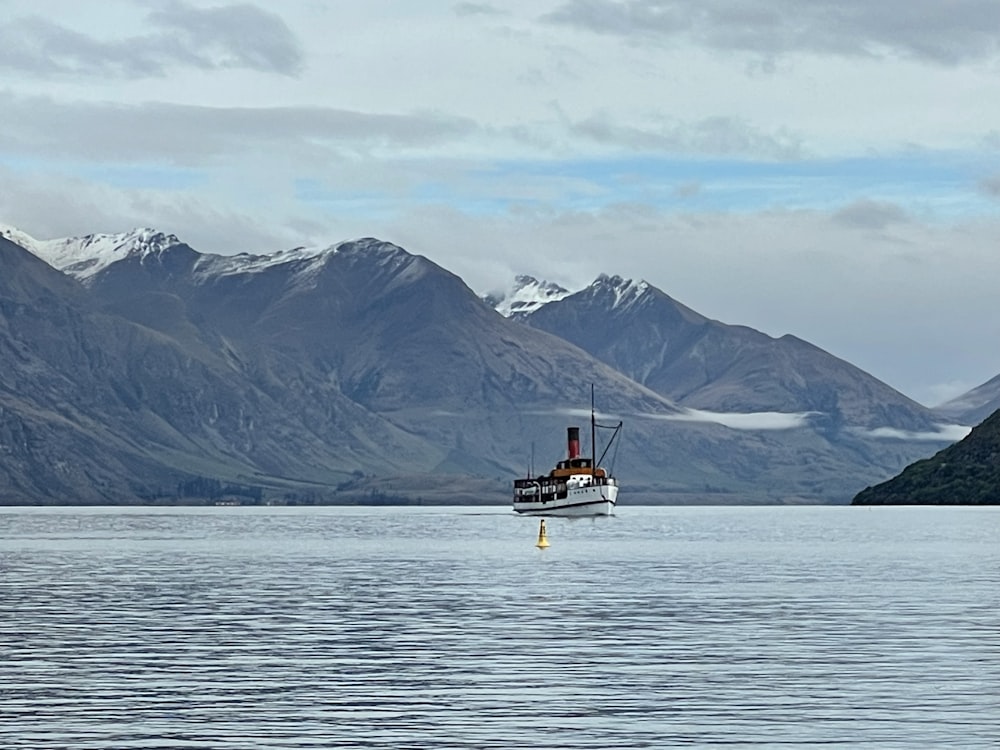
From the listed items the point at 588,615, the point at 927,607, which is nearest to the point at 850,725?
the point at 588,615

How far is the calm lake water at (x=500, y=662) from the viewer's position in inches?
2120

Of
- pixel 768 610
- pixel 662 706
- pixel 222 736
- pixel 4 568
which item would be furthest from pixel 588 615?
pixel 4 568

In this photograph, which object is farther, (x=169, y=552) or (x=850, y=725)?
(x=169, y=552)

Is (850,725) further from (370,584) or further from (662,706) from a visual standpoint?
(370,584)

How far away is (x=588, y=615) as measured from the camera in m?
96.2

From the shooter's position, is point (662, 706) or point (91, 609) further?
point (91, 609)

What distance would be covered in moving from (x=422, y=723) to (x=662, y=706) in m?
8.42

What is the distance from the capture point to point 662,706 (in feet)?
194

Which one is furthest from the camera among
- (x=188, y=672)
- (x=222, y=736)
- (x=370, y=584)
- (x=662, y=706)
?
(x=370, y=584)

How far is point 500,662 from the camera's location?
7219cm

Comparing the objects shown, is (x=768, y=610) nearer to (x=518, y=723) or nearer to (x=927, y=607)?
(x=927, y=607)

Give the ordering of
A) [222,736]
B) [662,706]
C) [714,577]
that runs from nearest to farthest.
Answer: [222,736]
[662,706]
[714,577]

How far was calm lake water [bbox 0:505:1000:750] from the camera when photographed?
5384 centimetres

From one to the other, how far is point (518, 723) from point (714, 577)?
273 feet
